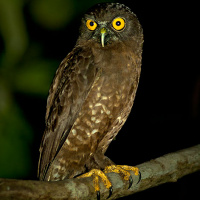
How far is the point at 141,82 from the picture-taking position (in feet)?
21.0

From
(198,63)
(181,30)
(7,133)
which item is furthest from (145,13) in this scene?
(7,133)

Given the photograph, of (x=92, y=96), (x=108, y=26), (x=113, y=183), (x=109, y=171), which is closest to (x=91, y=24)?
(x=108, y=26)

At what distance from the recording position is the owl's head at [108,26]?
10.6 ft

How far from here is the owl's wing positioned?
305 cm

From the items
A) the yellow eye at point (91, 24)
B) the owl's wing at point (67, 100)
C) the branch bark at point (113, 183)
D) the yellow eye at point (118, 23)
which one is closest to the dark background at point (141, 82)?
the owl's wing at point (67, 100)

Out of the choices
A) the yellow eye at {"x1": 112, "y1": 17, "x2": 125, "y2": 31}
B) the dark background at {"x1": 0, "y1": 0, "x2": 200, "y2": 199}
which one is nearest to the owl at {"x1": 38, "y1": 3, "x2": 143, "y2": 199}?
the yellow eye at {"x1": 112, "y1": 17, "x2": 125, "y2": 31}

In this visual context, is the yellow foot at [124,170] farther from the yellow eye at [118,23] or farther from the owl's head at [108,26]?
the yellow eye at [118,23]

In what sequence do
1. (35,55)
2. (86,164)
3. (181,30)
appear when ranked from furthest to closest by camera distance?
1. (181,30)
2. (35,55)
3. (86,164)

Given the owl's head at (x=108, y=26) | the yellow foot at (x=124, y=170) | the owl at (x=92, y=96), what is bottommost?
the yellow foot at (x=124, y=170)

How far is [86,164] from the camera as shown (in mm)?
3328

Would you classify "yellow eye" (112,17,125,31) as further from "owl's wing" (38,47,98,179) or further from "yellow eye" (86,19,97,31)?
"owl's wing" (38,47,98,179)

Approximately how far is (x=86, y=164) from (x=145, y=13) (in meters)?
3.81

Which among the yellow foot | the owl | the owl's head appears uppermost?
the owl's head

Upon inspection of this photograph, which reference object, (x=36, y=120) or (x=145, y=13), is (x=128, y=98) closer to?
(x=36, y=120)
